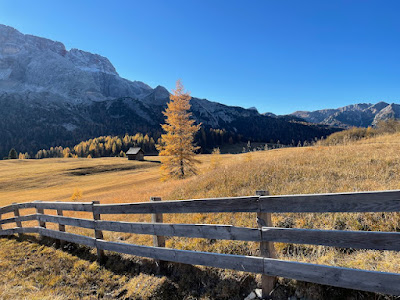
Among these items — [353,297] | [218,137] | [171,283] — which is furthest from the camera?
[218,137]

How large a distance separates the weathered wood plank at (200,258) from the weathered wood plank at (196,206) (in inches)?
34.2

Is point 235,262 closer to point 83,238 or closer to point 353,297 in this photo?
point 353,297

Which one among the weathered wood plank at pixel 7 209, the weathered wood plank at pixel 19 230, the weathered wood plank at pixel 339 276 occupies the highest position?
the weathered wood plank at pixel 339 276

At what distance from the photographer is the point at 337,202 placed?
3.26 meters

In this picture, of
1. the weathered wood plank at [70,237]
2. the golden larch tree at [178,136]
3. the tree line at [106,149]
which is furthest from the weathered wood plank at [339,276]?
the tree line at [106,149]

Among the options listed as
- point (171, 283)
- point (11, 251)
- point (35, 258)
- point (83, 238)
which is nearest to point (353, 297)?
point (171, 283)

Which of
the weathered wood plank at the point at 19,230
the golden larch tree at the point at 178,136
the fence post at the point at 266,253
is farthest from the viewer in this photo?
the golden larch tree at the point at 178,136

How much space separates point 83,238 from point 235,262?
5.37 meters

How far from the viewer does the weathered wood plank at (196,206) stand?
404cm

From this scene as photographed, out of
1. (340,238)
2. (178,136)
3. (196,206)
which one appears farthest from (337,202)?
(178,136)

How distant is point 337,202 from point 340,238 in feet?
1.75

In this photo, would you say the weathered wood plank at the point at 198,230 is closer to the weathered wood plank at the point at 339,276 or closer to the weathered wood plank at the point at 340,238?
the weathered wood plank at the point at 340,238

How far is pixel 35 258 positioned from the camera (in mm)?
7332

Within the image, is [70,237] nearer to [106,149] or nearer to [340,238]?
[340,238]
